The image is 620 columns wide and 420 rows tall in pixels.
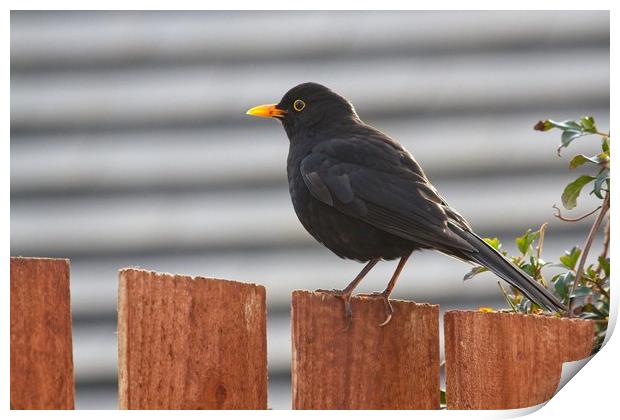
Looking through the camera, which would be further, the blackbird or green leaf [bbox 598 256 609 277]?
A: the blackbird

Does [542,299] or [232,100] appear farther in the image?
[232,100]

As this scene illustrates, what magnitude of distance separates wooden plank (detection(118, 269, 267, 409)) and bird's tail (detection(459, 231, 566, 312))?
71cm

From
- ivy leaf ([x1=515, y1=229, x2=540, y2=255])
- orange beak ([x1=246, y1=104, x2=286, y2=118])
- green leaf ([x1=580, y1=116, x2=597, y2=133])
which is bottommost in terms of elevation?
ivy leaf ([x1=515, y1=229, x2=540, y2=255])

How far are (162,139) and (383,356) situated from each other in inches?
62.3

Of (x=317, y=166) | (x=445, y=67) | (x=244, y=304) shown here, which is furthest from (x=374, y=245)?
(x=244, y=304)

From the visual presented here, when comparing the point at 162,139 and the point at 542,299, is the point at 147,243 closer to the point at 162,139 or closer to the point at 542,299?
the point at 162,139

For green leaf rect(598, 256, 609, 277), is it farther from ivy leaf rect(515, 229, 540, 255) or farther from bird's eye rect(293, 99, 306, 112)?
bird's eye rect(293, 99, 306, 112)

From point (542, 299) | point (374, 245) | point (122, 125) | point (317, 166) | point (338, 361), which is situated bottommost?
point (338, 361)

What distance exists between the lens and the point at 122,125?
146 inches

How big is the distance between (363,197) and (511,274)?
69cm

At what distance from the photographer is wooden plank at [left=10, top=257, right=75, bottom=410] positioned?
7.09 feet

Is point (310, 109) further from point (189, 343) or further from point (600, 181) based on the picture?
point (189, 343)

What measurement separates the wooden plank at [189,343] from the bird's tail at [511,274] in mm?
714

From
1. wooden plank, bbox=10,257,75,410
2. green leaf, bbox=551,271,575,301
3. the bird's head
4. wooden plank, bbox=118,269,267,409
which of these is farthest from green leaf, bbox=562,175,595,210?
wooden plank, bbox=10,257,75,410
